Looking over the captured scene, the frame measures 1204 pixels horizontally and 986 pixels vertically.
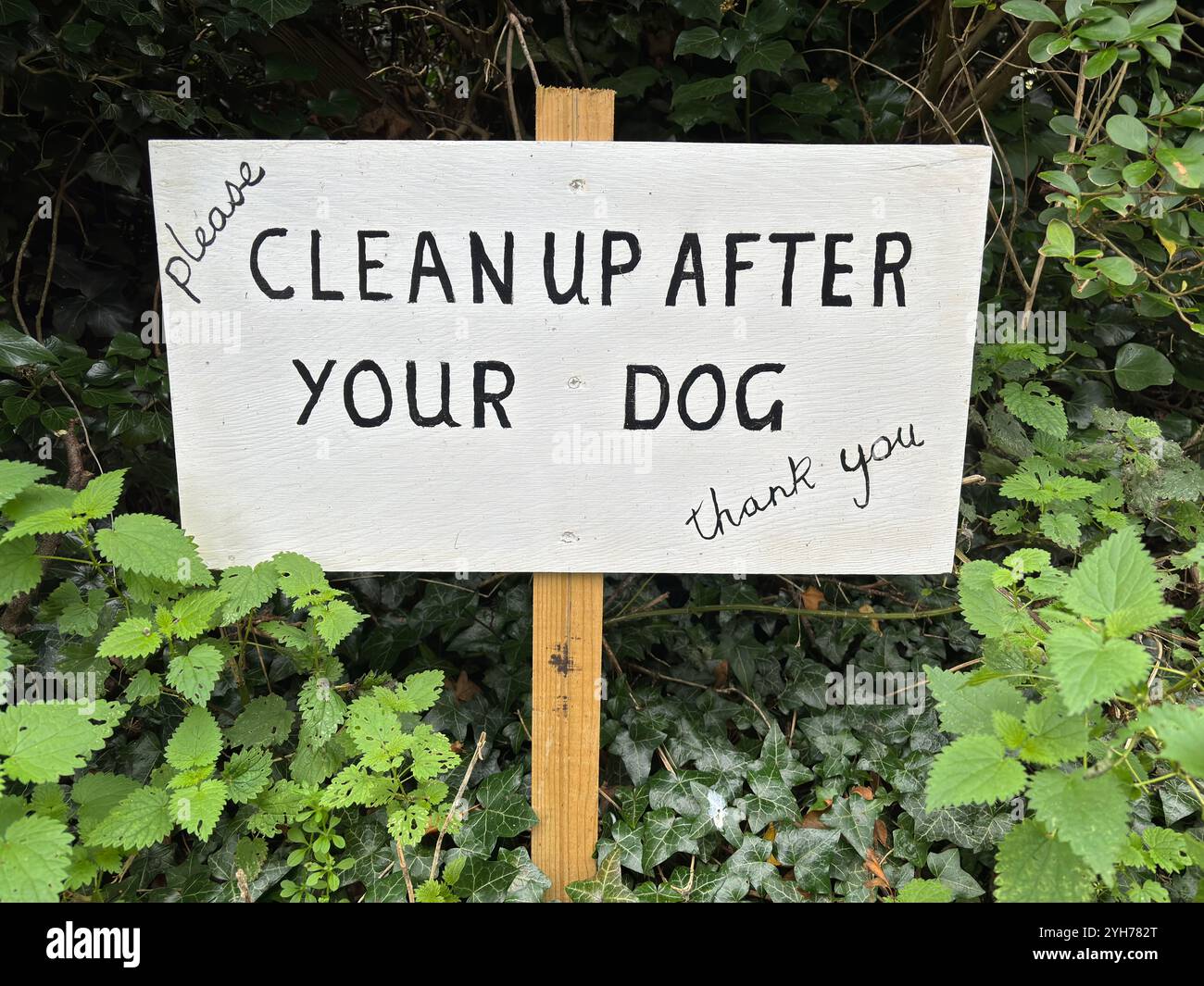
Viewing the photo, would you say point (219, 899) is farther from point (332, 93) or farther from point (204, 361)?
point (332, 93)

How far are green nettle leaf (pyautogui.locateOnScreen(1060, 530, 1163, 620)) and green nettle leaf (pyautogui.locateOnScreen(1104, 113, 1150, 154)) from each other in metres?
0.67

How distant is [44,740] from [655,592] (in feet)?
4.42

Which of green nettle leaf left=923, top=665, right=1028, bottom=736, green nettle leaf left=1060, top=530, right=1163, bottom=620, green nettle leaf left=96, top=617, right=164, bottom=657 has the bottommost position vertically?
green nettle leaf left=96, top=617, right=164, bottom=657

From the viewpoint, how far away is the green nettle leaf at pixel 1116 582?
100 cm

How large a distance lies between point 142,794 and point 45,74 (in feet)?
4.66

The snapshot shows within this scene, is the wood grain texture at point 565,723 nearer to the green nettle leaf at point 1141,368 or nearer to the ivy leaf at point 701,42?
the ivy leaf at point 701,42

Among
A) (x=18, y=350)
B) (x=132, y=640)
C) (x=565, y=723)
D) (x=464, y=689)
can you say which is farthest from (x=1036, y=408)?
(x=18, y=350)

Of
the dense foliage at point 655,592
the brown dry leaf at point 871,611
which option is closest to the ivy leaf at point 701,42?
the dense foliage at point 655,592

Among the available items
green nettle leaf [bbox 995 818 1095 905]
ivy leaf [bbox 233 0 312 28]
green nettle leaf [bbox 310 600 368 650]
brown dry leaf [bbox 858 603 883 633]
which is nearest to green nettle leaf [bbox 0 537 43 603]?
green nettle leaf [bbox 310 600 368 650]

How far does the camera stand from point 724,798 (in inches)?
62.2

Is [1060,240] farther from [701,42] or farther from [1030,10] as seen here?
[701,42]

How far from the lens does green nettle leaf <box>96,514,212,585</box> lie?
A: 1.25m

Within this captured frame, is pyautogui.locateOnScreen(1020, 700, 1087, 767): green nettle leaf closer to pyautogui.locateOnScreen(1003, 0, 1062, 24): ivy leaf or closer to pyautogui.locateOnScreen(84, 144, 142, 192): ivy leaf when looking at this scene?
pyautogui.locateOnScreen(1003, 0, 1062, 24): ivy leaf

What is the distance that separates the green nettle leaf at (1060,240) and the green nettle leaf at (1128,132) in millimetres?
144
